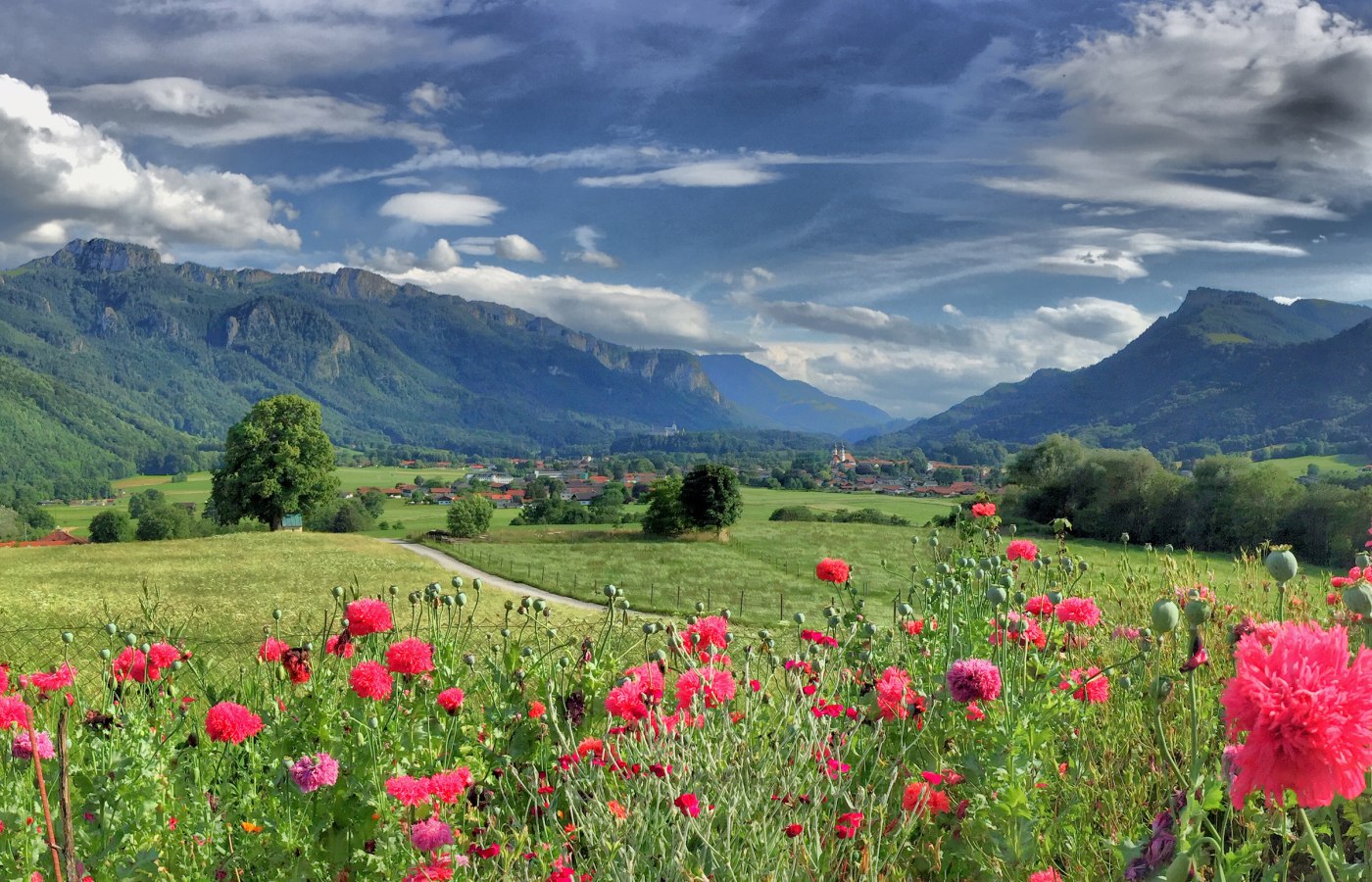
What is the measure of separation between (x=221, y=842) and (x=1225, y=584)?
8952 mm

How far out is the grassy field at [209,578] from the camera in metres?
20.1

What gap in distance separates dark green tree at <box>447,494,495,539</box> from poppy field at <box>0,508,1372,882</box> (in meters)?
49.6

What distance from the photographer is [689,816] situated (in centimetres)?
244

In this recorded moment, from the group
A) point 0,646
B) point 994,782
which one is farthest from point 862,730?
point 0,646

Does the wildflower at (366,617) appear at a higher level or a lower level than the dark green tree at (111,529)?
higher

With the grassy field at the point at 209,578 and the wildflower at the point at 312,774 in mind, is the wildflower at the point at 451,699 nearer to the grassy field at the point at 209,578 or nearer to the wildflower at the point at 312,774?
the wildflower at the point at 312,774

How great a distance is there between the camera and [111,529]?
78125 mm

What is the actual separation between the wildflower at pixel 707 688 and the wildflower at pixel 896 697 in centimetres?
90

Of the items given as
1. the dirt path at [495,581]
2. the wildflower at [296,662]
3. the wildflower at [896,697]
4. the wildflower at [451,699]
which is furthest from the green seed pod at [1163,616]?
the dirt path at [495,581]

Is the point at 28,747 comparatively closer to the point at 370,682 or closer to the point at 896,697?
the point at 370,682

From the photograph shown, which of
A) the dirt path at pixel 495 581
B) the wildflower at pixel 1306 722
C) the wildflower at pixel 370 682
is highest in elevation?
the wildflower at pixel 1306 722

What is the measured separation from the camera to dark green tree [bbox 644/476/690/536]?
1948 inches

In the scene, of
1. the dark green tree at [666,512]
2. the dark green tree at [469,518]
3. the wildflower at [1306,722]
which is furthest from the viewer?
the dark green tree at [469,518]

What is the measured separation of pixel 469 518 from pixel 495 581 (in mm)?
19369
